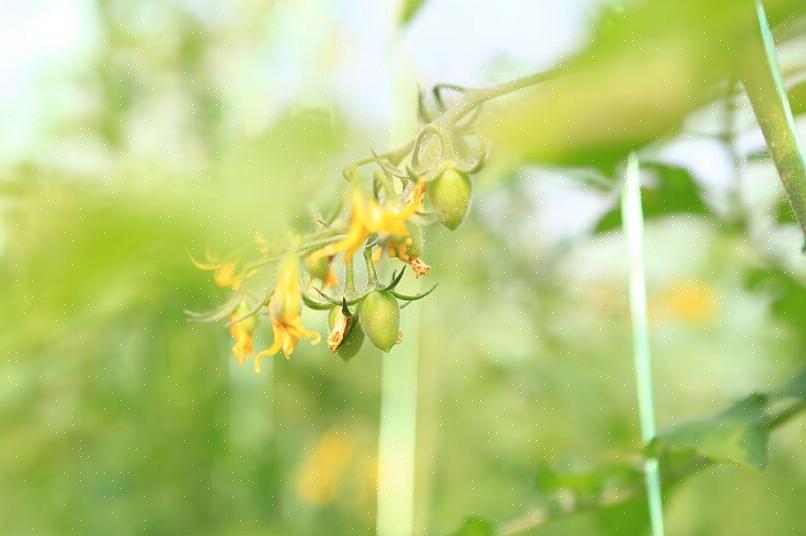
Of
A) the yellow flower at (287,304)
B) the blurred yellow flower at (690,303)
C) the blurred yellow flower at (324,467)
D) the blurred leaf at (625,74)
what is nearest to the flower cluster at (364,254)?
the yellow flower at (287,304)

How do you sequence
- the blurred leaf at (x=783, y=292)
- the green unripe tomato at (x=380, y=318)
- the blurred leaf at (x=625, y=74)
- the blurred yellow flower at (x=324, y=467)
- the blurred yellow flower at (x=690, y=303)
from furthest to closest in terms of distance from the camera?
the blurred yellow flower at (x=690, y=303), the blurred yellow flower at (x=324, y=467), the blurred leaf at (x=783, y=292), the green unripe tomato at (x=380, y=318), the blurred leaf at (x=625, y=74)

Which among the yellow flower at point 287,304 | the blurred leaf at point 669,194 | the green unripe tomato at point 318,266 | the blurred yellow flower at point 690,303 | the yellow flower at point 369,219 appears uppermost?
the blurred yellow flower at point 690,303

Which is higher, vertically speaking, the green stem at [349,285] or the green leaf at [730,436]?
the green stem at [349,285]

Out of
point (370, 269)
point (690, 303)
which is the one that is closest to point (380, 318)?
point (370, 269)

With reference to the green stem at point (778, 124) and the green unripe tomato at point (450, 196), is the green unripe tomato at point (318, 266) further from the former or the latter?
the green stem at point (778, 124)

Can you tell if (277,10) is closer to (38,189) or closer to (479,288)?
(479,288)

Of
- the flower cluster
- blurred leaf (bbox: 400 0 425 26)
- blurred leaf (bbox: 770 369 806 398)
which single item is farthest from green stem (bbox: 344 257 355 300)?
blurred leaf (bbox: 770 369 806 398)

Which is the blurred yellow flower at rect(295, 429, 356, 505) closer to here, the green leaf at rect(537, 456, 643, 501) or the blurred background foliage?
the blurred background foliage
